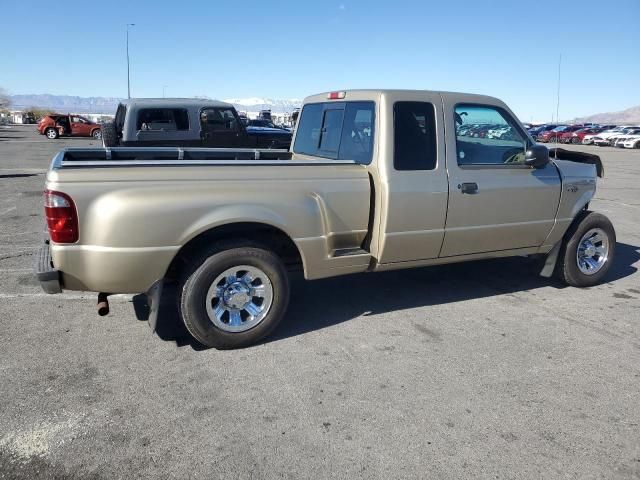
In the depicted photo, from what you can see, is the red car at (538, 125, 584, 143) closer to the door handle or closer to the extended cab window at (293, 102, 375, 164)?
the extended cab window at (293, 102, 375, 164)

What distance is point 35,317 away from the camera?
14.4 ft

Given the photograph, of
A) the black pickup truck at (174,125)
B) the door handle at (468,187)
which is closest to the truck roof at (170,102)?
the black pickup truck at (174,125)

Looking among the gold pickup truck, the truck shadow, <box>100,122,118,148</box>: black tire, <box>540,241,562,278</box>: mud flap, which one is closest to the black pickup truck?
<box>100,122,118,148</box>: black tire

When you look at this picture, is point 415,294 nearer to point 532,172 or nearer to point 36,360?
point 532,172

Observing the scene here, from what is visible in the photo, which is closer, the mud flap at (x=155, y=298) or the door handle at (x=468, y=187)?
the mud flap at (x=155, y=298)

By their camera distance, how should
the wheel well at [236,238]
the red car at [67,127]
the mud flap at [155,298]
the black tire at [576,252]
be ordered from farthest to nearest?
the red car at [67,127]
the black tire at [576,252]
the wheel well at [236,238]
the mud flap at [155,298]

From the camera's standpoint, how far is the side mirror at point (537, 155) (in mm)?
4637

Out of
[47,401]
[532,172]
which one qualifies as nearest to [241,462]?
[47,401]

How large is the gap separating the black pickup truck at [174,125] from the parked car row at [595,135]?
30.6 meters

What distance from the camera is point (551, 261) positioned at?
17.7 ft

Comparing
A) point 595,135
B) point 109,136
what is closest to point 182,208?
point 109,136

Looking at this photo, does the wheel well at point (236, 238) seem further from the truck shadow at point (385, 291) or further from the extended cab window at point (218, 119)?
the extended cab window at point (218, 119)

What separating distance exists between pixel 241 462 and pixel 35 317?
2.71m

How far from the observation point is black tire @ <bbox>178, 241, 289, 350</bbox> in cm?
371
